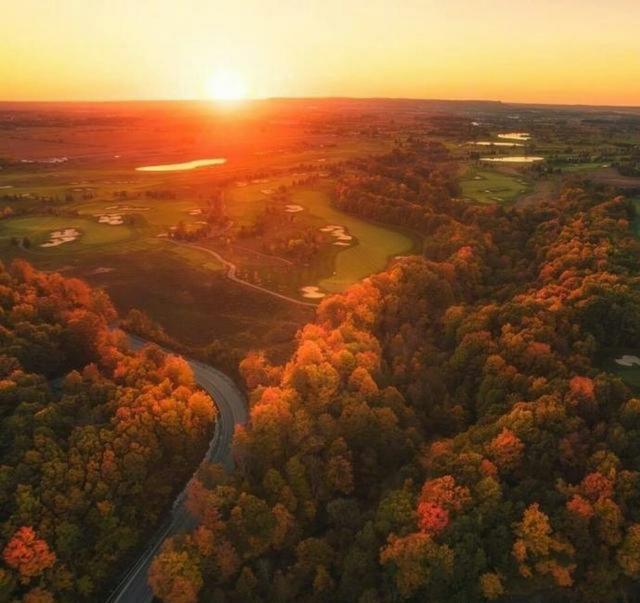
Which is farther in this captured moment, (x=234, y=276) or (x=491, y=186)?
(x=491, y=186)

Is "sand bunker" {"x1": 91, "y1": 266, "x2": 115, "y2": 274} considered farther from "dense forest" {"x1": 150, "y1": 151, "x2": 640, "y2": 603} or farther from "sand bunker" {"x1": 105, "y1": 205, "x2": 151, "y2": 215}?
"dense forest" {"x1": 150, "y1": 151, "x2": 640, "y2": 603}

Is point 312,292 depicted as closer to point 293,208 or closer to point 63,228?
point 293,208

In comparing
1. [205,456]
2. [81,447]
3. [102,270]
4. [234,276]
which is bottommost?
[205,456]

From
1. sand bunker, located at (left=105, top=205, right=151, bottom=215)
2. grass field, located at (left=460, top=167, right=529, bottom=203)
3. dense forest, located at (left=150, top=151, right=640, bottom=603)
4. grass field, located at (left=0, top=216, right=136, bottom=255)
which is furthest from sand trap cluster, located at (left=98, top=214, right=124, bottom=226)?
grass field, located at (left=460, top=167, right=529, bottom=203)

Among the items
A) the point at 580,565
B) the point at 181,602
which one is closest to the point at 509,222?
the point at 580,565

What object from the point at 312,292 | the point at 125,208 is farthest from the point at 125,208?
the point at 312,292

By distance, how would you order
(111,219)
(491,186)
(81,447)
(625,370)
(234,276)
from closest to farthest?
(81,447) → (625,370) → (234,276) → (111,219) → (491,186)
